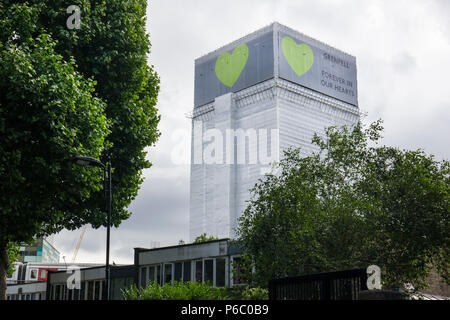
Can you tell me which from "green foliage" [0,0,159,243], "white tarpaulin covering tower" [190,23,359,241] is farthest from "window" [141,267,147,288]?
"white tarpaulin covering tower" [190,23,359,241]

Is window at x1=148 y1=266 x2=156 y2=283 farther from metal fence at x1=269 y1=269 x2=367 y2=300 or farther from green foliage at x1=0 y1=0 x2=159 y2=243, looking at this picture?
metal fence at x1=269 y1=269 x2=367 y2=300

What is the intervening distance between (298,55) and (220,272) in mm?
132923

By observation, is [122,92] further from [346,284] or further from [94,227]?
[346,284]

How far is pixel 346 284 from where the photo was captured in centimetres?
1359

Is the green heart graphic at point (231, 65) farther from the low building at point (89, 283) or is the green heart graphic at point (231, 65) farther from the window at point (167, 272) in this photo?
the window at point (167, 272)

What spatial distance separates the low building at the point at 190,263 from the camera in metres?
40.5

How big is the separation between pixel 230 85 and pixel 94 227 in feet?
486

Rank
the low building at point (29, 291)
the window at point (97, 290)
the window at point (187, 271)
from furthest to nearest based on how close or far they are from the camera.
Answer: the low building at point (29, 291), the window at point (97, 290), the window at point (187, 271)

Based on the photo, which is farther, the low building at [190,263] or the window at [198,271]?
the window at [198,271]

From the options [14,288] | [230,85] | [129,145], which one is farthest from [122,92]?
[230,85]

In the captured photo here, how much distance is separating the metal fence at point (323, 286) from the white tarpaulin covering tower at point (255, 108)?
137946 mm

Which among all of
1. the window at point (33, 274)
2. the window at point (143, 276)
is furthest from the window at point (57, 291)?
the window at point (33, 274)

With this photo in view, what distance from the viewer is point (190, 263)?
143ft
